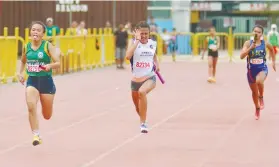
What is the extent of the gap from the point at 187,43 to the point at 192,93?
2343 centimetres

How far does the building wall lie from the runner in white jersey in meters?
29.6

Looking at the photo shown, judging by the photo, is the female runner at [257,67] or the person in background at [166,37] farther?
the person in background at [166,37]

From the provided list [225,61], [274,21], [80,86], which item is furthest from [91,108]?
[274,21]

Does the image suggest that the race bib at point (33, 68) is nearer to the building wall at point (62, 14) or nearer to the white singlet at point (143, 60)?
the white singlet at point (143, 60)

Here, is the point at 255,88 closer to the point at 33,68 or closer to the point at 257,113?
the point at 257,113

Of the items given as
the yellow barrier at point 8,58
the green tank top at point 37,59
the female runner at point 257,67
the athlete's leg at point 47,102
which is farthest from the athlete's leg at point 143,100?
the yellow barrier at point 8,58

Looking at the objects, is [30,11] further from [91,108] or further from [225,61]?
[91,108]

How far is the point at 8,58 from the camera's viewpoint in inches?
1003

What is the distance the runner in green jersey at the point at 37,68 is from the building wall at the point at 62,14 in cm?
3109

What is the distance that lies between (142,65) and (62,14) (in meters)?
32.7

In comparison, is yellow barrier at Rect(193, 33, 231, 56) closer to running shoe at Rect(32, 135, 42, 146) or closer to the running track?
the running track

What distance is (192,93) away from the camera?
73.9 feet

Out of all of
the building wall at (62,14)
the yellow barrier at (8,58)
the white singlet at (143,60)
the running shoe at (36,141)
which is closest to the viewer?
the running shoe at (36,141)

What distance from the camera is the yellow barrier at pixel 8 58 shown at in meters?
24.9
